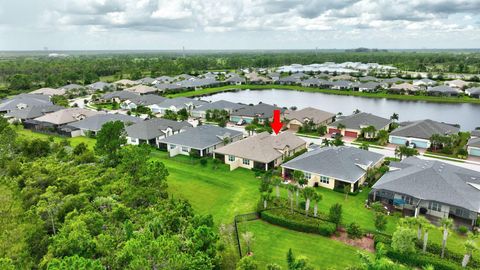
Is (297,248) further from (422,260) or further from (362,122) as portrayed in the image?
(362,122)

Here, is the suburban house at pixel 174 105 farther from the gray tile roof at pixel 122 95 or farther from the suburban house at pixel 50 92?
the suburban house at pixel 50 92

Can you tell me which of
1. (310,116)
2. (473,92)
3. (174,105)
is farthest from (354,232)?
(473,92)

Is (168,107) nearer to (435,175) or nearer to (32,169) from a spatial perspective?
(32,169)

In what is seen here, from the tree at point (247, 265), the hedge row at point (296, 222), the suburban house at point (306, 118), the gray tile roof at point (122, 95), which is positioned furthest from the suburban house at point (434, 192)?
the gray tile roof at point (122, 95)

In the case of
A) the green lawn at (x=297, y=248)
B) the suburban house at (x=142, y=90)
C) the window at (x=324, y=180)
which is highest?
the suburban house at (x=142, y=90)

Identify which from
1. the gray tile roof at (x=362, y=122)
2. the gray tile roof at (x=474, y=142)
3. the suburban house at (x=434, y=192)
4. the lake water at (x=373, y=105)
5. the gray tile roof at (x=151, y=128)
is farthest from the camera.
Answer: the lake water at (x=373, y=105)

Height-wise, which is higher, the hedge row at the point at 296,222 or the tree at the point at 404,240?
the tree at the point at 404,240

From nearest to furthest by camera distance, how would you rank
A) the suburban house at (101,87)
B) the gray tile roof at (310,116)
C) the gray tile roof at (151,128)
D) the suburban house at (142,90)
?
the gray tile roof at (151,128) < the gray tile roof at (310,116) < the suburban house at (142,90) < the suburban house at (101,87)

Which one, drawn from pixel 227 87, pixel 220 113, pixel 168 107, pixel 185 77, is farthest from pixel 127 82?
pixel 220 113
